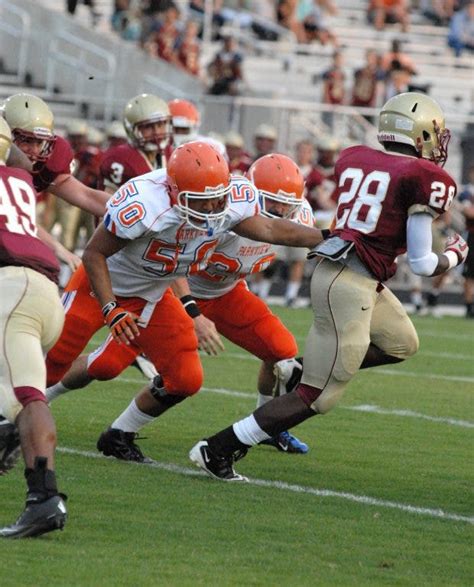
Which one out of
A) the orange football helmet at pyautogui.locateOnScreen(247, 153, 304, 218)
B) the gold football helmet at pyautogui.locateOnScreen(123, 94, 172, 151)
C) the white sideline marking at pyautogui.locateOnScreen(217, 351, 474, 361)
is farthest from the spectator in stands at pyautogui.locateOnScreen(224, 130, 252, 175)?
the orange football helmet at pyautogui.locateOnScreen(247, 153, 304, 218)

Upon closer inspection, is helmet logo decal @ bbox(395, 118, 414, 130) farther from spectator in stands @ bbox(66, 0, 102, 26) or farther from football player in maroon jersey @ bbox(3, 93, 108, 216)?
spectator in stands @ bbox(66, 0, 102, 26)

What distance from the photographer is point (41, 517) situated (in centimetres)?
428

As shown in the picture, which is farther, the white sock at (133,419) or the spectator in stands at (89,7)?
the spectator in stands at (89,7)

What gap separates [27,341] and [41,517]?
536 mm

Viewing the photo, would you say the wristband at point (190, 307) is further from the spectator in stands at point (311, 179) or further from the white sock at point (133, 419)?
the spectator in stands at point (311, 179)

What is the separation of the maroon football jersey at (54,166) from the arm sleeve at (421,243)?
5.72ft

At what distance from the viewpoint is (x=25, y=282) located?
4.46 m

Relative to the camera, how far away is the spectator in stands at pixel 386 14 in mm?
21719

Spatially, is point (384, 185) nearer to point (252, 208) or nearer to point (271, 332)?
point (252, 208)

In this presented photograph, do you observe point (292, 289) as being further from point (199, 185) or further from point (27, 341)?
point (27, 341)

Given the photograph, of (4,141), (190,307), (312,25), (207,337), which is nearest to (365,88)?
(312,25)

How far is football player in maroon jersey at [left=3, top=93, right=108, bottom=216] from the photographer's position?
6.13 meters

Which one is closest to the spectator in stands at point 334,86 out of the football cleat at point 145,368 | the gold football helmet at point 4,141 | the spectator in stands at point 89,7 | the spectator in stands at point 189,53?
Result: the spectator in stands at point 189,53

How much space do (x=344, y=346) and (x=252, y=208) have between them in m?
0.65
